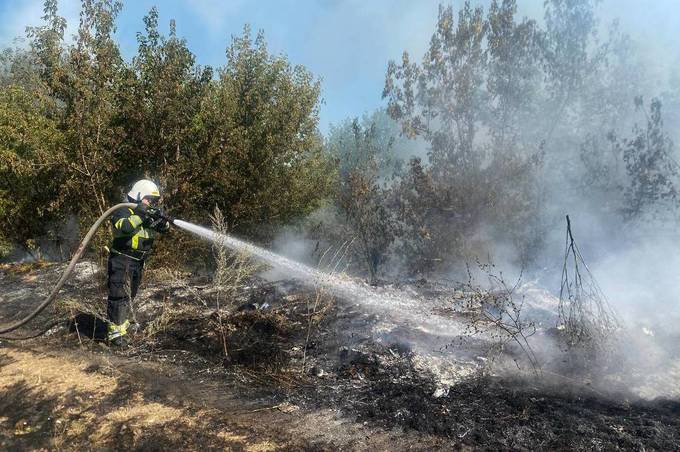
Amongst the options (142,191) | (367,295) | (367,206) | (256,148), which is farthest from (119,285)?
(367,206)

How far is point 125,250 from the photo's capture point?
623cm

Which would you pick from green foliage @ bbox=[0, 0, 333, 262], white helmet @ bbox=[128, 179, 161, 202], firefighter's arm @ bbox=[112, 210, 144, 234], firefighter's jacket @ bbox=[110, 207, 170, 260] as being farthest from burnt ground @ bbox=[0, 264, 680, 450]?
green foliage @ bbox=[0, 0, 333, 262]

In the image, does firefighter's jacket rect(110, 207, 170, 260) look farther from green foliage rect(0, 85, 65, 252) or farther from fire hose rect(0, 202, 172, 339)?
green foliage rect(0, 85, 65, 252)

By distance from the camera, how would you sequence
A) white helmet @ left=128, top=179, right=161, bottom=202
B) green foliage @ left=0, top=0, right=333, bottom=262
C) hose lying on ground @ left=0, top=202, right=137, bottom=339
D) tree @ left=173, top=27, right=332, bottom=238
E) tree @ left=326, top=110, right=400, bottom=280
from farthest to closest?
tree @ left=326, top=110, right=400, bottom=280 < tree @ left=173, top=27, right=332, bottom=238 < green foliage @ left=0, top=0, right=333, bottom=262 < white helmet @ left=128, top=179, right=161, bottom=202 < hose lying on ground @ left=0, top=202, right=137, bottom=339

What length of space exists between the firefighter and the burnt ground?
36 cm

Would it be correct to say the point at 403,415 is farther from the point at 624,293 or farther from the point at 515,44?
the point at 515,44

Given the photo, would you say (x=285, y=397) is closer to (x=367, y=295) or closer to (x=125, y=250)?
(x=125, y=250)

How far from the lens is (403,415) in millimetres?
4254

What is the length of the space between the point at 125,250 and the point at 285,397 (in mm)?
3024

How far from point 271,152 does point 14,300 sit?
6.52 metres

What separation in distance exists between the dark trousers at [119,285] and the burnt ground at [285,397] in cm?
43

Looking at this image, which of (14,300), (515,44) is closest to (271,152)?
(14,300)

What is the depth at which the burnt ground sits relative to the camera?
3.92 m

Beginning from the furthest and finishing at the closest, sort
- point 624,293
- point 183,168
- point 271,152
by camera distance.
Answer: point 271,152, point 183,168, point 624,293
